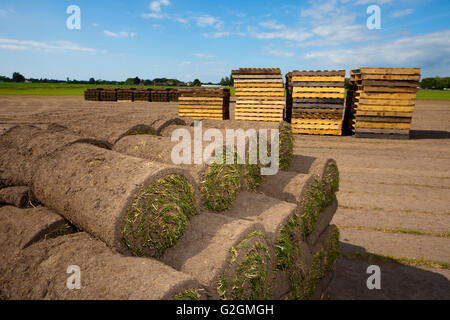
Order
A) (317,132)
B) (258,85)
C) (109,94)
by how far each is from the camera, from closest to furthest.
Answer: (317,132) → (258,85) → (109,94)

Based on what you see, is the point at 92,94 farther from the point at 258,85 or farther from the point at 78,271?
the point at 78,271

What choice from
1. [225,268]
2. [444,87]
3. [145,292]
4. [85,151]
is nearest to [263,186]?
[225,268]

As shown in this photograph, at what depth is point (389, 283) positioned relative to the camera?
3.95 meters

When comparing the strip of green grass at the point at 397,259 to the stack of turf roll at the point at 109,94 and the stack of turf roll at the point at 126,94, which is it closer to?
the stack of turf roll at the point at 126,94

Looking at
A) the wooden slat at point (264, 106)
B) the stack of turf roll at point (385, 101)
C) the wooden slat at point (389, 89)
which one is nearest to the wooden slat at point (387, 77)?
the stack of turf roll at point (385, 101)

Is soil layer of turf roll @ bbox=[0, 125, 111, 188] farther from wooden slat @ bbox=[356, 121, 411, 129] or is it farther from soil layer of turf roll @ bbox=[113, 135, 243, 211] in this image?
wooden slat @ bbox=[356, 121, 411, 129]

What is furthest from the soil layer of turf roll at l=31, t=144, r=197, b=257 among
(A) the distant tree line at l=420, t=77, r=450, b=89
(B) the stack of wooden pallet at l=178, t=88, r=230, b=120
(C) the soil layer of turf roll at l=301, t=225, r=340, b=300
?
(A) the distant tree line at l=420, t=77, r=450, b=89

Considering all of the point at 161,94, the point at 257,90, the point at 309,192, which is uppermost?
the point at 161,94

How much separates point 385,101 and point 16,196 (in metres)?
14.0

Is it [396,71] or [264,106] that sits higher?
[396,71]

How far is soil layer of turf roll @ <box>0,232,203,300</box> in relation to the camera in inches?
71.0

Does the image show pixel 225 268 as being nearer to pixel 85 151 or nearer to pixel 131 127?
pixel 85 151

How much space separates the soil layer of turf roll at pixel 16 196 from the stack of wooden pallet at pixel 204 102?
43.1ft

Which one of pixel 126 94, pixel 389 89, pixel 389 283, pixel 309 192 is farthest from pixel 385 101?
pixel 126 94
